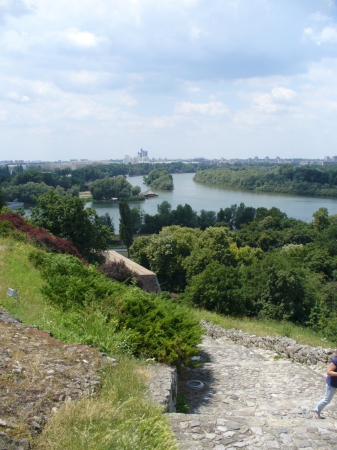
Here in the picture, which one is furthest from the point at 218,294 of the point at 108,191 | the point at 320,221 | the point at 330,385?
the point at 108,191

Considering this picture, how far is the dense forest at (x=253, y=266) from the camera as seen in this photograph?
45.0 ft

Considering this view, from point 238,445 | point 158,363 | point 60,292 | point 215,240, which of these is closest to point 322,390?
point 158,363

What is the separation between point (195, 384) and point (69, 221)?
1196 centimetres

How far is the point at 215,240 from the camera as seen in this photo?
2805 centimetres

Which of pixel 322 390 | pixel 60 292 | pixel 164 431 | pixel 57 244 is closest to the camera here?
pixel 164 431

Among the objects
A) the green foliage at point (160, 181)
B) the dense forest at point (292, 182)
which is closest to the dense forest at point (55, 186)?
the green foliage at point (160, 181)

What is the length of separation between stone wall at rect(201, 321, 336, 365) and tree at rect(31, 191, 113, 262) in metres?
9.18

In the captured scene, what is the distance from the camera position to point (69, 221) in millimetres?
17156

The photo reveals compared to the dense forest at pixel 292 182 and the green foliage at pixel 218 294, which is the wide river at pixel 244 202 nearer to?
the dense forest at pixel 292 182

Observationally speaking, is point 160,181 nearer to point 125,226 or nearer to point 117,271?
point 125,226

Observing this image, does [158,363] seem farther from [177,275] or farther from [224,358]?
[177,275]

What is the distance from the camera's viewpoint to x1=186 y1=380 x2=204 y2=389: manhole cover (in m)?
6.23

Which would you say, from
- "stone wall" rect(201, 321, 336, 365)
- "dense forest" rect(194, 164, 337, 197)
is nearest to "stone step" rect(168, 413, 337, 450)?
"stone wall" rect(201, 321, 336, 365)

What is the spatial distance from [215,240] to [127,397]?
24.0 m
